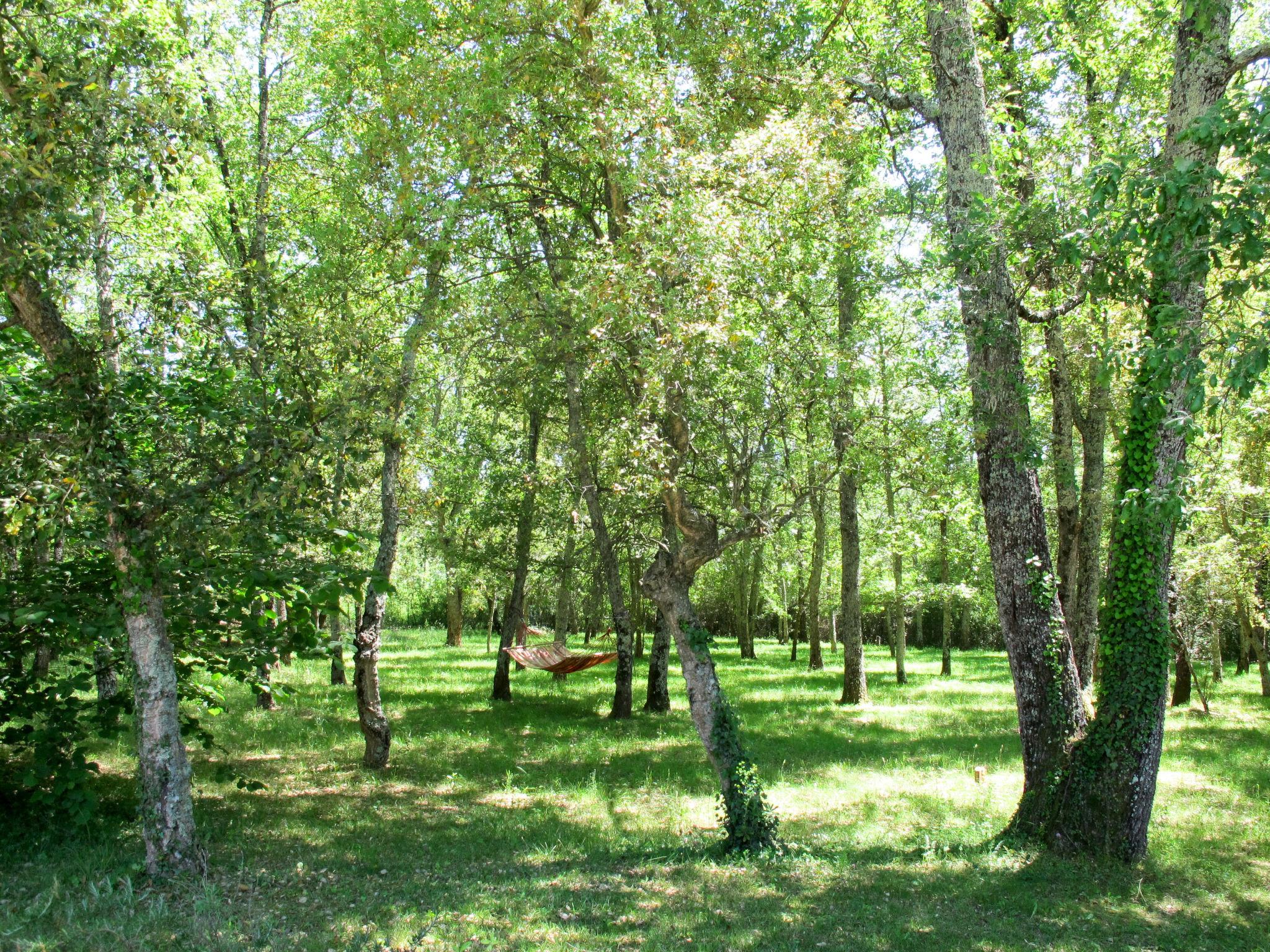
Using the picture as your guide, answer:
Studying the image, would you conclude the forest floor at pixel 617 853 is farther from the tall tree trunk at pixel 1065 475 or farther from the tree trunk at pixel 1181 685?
the tree trunk at pixel 1181 685

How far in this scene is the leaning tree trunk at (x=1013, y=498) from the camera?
6.43m

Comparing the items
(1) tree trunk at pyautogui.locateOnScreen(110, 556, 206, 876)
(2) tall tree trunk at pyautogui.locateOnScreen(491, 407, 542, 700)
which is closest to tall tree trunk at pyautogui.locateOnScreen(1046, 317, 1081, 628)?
(2) tall tree trunk at pyautogui.locateOnScreen(491, 407, 542, 700)

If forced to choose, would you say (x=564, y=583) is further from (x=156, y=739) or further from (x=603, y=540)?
(x=156, y=739)

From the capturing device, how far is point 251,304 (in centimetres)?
558

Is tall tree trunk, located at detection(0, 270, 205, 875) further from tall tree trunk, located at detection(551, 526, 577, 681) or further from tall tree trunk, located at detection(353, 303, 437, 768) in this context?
tall tree trunk, located at detection(551, 526, 577, 681)

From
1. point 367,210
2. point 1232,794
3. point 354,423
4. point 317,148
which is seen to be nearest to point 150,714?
point 354,423

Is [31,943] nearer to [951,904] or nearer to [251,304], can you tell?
[251,304]

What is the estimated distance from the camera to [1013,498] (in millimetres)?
6676

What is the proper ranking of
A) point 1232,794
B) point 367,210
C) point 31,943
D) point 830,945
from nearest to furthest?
1. point 31,943
2. point 830,945
3. point 367,210
4. point 1232,794

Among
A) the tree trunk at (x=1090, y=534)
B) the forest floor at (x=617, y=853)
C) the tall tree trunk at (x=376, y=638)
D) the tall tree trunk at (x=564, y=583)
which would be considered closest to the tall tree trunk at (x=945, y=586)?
the forest floor at (x=617, y=853)

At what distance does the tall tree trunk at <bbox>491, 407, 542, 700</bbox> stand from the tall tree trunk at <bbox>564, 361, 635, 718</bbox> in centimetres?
109

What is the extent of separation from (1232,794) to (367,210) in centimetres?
1006

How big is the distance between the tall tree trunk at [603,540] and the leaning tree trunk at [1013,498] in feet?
13.4

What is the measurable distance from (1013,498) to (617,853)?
4139 mm
